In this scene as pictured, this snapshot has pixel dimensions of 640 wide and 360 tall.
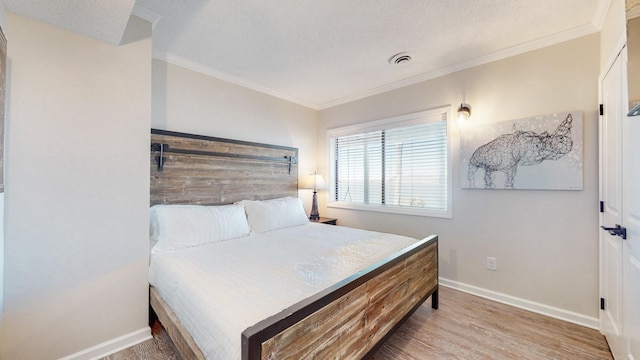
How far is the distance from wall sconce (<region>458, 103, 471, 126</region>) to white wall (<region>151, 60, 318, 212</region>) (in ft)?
7.26

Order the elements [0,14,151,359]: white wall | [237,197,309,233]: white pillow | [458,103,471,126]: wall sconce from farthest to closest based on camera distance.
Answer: [237,197,309,233]: white pillow → [458,103,471,126]: wall sconce → [0,14,151,359]: white wall

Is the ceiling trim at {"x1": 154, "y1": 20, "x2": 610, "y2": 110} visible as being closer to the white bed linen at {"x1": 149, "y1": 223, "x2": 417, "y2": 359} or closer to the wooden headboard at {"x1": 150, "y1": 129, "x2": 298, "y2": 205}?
the wooden headboard at {"x1": 150, "y1": 129, "x2": 298, "y2": 205}

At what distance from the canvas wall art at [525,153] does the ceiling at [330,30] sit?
28.7 inches

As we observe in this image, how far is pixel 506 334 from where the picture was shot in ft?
6.57

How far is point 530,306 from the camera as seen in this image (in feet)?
7.76

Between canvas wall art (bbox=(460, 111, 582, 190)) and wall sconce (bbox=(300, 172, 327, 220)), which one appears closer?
canvas wall art (bbox=(460, 111, 582, 190))

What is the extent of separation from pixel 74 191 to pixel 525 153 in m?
3.67

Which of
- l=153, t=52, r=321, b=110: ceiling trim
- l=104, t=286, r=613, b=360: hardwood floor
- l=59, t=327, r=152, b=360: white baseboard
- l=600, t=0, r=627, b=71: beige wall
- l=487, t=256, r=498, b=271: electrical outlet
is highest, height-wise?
l=153, t=52, r=321, b=110: ceiling trim

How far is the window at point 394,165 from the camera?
3.03 m

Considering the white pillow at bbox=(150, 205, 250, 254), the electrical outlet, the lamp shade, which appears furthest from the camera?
the lamp shade

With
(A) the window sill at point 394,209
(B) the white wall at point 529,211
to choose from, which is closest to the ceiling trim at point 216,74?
(A) the window sill at point 394,209

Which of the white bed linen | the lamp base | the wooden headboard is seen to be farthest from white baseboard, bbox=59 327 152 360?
the lamp base

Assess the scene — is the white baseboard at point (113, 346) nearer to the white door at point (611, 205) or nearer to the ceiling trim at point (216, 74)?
the ceiling trim at point (216, 74)

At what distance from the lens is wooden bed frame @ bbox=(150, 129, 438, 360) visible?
1083 millimetres
